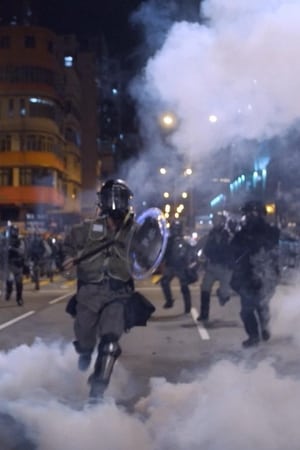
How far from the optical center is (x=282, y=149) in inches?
474

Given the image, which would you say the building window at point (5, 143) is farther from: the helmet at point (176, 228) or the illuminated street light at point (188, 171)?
the helmet at point (176, 228)

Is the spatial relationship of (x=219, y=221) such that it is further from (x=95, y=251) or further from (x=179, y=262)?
(x=95, y=251)

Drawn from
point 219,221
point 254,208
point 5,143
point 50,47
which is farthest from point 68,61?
point 254,208

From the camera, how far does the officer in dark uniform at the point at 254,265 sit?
30.9 ft

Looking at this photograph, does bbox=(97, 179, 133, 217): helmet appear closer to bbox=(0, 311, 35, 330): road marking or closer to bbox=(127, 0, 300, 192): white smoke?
bbox=(127, 0, 300, 192): white smoke

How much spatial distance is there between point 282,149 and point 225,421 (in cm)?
734

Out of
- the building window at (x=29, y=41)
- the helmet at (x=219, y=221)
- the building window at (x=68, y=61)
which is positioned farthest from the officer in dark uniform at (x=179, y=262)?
the building window at (x=68, y=61)

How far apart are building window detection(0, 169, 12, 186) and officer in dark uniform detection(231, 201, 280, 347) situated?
44514 mm

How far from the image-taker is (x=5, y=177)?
174 feet

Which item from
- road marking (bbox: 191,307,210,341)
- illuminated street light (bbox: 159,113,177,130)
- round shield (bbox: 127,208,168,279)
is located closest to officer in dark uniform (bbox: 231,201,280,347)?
road marking (bbox: 191,307,210,341)

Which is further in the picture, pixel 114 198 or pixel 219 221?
pixel 219 221

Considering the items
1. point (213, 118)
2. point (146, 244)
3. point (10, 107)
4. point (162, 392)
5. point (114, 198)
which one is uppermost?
point (10, 107)

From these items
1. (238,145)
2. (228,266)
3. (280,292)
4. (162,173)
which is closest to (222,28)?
(238,145)

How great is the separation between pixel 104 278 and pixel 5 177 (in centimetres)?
4792
